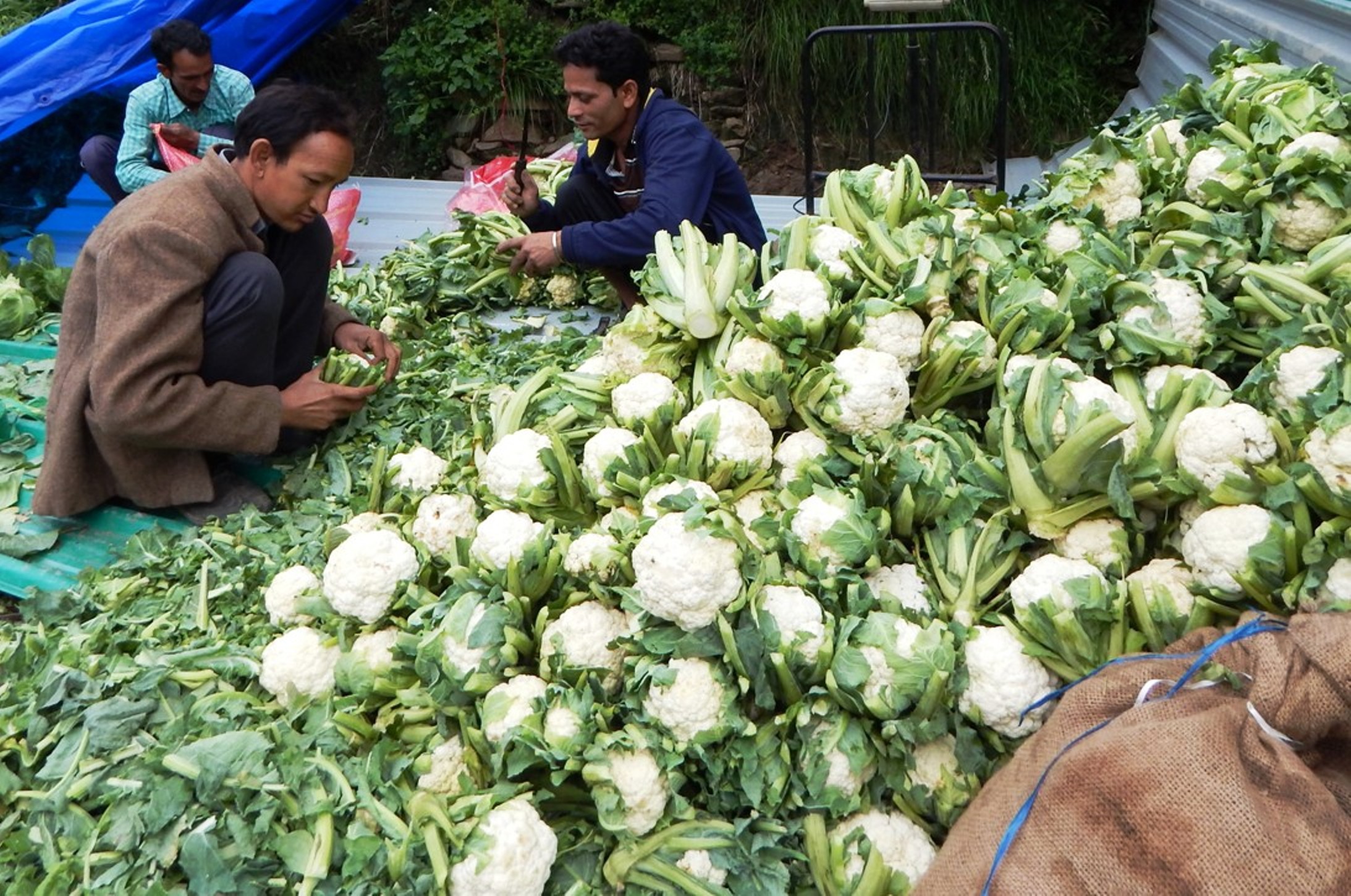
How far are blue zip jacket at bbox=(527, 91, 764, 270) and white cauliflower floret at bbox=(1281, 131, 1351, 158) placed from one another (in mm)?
1896

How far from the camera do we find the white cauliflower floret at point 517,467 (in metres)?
2.35

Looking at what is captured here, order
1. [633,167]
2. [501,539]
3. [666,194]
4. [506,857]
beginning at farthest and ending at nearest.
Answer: [633,167] → [666,194] → [501,539] → [506,857]

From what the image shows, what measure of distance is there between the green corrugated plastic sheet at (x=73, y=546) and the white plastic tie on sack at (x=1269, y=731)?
267cm

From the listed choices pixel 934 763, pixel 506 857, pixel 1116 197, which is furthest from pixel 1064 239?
pixel 506 857

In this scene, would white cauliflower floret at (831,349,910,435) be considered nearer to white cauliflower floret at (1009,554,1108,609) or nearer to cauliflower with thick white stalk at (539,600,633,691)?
white cauliflower floret at (1009,554,1108,609)

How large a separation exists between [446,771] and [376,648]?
372 mm

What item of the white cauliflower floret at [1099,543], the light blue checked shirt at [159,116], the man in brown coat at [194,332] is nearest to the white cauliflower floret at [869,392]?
the white cauliflower floret at [1099,543]

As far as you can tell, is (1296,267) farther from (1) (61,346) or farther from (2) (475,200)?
(2) (475,200)

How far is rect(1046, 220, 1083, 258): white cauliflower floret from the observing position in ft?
→ 8.93

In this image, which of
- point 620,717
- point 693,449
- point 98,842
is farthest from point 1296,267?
point 98,842

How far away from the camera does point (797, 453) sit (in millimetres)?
2307

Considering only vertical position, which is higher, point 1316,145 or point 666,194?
point 1316,145

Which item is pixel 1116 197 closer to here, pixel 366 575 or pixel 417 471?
pixel 417 471

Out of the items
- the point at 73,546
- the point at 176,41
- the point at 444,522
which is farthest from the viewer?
the point at 176,41
